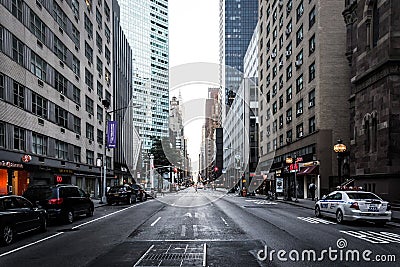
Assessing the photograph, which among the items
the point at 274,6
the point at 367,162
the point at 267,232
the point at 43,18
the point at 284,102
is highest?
the point at 274,6

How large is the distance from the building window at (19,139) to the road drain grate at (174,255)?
2149cm

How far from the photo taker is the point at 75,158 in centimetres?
4550

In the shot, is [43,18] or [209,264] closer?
[209,264]

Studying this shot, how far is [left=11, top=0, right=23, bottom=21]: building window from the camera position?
29425mm

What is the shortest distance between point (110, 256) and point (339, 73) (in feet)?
121

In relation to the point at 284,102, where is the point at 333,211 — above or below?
below

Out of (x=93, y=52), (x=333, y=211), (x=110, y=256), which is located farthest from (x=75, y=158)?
(x=110, y=256)

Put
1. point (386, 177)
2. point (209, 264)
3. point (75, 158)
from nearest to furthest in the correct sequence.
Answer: point (209, 264)
point (386, 177)
point (75, 158)

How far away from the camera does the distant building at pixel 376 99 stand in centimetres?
2656

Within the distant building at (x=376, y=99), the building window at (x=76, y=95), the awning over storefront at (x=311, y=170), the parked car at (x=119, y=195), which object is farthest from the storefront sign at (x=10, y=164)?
the awning over storefront at (x=311, y=170)

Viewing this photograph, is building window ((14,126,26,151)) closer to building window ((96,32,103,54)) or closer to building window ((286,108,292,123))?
building window ((96,32,103,54))

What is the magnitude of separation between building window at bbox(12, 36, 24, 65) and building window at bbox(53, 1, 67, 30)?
992cm

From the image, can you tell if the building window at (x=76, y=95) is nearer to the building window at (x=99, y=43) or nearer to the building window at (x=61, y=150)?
the building window at (x=61, y=150)

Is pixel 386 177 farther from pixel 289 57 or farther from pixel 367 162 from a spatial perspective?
pixel 289 57
